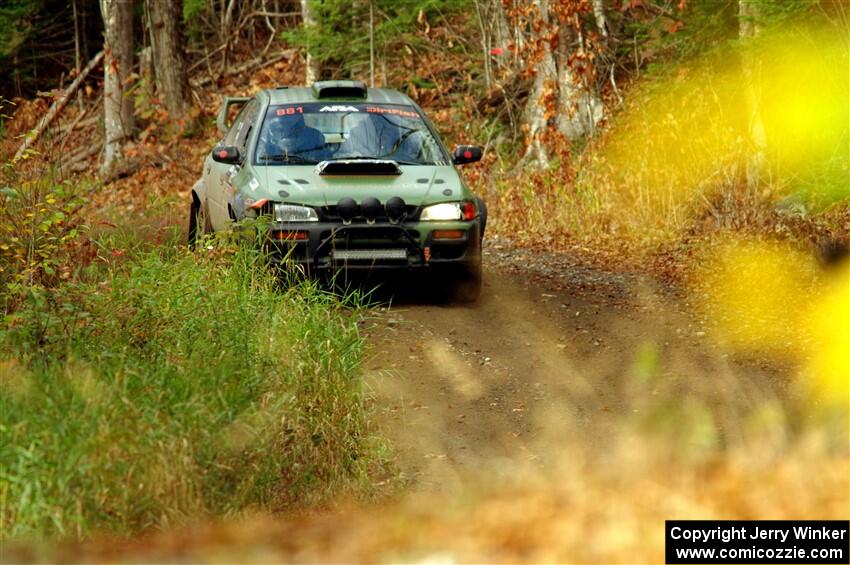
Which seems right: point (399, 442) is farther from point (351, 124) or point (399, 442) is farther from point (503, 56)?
point (503, 56)

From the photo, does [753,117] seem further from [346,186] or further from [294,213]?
[294,213]

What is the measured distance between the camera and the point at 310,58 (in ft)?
82.3

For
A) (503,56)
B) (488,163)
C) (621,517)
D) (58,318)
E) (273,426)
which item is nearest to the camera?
(621,517)

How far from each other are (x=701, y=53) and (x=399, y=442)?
9142mm

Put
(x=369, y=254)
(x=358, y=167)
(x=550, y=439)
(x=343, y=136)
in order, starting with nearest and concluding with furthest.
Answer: (x=550, y=439) < (x=369, y=254) < (x=358, y=167) < (x=343, y=136)

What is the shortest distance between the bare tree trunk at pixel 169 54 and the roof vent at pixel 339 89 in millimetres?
15627

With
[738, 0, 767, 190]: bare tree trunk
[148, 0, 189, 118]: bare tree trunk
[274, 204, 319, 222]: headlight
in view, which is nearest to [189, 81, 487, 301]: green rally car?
[274, 204, 319, 222]: headlight

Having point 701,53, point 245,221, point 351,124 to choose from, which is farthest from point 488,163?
point 245,221

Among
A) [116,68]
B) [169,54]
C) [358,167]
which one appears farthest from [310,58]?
[358,167]

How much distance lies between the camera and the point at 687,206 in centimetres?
1534

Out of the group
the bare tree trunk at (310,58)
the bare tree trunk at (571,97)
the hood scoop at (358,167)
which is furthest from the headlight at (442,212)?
the bare tree trunk at (310,58)

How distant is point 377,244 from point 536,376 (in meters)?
1.92

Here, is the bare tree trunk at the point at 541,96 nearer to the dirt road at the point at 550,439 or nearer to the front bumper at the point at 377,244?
the dirt road at the point at 550,439

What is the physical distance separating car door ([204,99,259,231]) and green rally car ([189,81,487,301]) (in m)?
0.02
